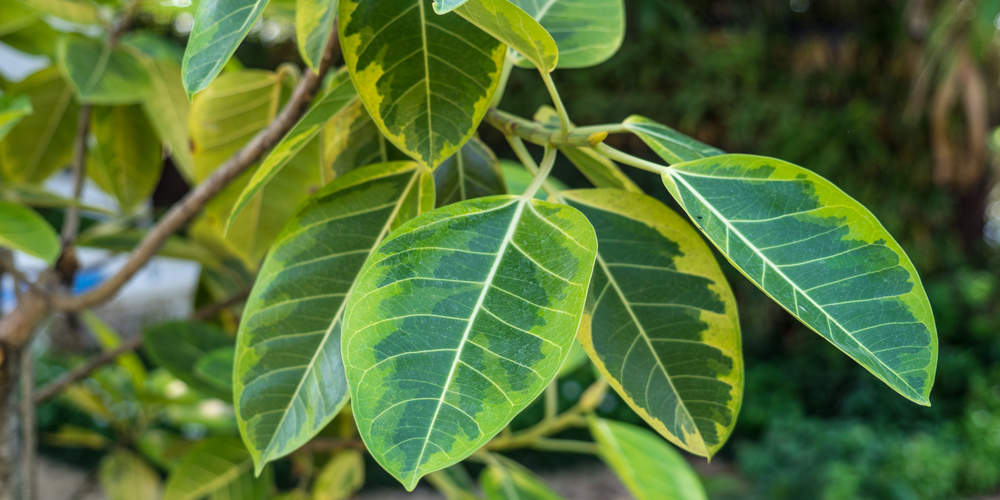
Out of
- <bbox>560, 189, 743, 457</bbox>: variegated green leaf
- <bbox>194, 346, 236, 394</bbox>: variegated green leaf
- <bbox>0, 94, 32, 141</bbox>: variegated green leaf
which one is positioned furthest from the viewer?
<bbox>194, 346, 236, 394</bbox>: variegated green leaf

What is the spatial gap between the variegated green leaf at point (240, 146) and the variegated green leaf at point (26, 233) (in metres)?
0.11

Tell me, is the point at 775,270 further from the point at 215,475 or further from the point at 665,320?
the point at 215,475

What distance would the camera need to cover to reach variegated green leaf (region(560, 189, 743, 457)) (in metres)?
0.29

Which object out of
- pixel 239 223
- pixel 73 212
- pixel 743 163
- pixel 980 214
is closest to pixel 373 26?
pixel 743 163

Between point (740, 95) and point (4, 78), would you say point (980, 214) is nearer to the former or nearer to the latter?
point (740, 95)

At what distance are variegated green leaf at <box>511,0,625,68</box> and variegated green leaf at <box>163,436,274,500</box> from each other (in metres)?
0.51

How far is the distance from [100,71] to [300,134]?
377 mm

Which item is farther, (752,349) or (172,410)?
(752,349)

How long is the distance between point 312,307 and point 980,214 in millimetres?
4759

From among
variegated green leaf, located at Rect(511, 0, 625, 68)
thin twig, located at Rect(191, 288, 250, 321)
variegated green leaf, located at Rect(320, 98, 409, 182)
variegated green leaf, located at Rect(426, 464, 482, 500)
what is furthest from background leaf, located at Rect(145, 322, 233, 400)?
variegated green leaf, located at Rect(511, 0, 625, 68)

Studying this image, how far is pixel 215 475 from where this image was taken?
0.60 metres

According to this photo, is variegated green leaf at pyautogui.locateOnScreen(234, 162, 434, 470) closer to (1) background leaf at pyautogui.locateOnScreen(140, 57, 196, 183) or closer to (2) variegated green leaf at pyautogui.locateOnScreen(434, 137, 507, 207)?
(2) variegated green leaf at pyautogui.locateOnScreen(434, 137, 507, 207)

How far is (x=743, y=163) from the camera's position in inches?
10.0

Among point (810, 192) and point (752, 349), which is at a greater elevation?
point (810, 192)
